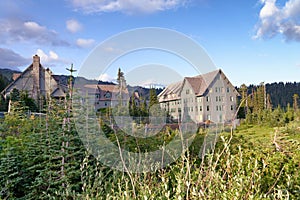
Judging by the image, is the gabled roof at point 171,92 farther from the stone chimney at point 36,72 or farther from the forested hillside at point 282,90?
the forested hillside at point 282,90

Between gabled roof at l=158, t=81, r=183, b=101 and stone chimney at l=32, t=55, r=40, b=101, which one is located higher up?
stone chimney at l=32, t=55, r=40, b=101

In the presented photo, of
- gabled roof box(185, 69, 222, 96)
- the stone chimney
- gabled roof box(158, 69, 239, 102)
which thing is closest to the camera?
gabled roof box(185, 69, 222, 96)

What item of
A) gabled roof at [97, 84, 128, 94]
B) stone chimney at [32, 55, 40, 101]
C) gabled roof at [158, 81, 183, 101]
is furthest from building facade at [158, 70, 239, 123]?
stone chimney at [32, 55, 40, 101]

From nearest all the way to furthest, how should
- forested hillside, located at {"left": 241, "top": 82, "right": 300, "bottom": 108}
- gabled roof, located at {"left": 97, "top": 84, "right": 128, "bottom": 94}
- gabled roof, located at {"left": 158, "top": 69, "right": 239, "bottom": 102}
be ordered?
1. gabled roof, located at {"left": 158, "top": 69, "right": 239, "bottom": 102}
2. gabled roof, located at {"left": 97, "top": 84, "right": 128, "bottom": 94}
3. forested hillside, located at {"left": 241, "top": 82, "right": 300, "bottom": 108}

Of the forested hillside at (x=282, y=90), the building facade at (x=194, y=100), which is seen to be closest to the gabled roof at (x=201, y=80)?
the building facade at (x=194, y=100)

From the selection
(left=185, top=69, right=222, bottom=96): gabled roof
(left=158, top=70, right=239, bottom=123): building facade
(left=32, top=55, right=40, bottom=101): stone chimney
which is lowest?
(left=158, top=70, right=239, bottom=123): building facade

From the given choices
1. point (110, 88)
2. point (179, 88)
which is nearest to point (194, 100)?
point (179, 88)

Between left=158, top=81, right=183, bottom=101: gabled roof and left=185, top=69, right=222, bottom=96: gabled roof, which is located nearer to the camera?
left=185, top=69, right=222, bottom=96: gabled roof

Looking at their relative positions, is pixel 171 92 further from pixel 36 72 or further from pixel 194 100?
pixel 36 72

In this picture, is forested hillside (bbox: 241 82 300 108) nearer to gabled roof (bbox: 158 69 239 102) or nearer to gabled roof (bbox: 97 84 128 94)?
gabled roof (bbox: 158 69 239 102)

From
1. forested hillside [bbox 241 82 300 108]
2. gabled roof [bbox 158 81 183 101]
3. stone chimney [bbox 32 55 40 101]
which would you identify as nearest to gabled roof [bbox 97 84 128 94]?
gabled roof [bbox 158 81 183 101]

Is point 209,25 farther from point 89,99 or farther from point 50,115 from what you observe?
point 50,115

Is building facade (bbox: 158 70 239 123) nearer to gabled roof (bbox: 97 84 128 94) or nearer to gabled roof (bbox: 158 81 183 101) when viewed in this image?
gabled roof (bbox: 158 81 183 101)

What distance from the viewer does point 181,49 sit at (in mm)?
3402
